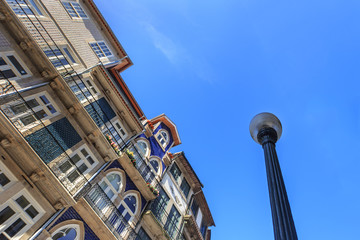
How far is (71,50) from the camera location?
1820 centimetres

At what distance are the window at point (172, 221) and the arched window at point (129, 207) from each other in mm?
3948

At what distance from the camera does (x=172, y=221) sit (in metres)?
22.0

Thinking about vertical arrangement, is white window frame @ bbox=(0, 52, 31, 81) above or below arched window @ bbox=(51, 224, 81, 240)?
above

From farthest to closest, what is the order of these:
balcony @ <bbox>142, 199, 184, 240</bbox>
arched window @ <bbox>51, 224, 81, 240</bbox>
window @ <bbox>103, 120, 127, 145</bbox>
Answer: balcony @ <bbox>142, 199, 184, 240</bbox> → window @ <bbox>103, 120, 127, 145</bbox> → arched window @ <bbox>51, 224, 81, 240</bbox>

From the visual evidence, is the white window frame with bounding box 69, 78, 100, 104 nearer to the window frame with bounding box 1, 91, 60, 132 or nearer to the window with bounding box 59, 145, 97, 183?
the window frame with bounding box 1, 91, 60, 132

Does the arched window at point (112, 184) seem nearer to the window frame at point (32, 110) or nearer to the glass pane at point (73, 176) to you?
the glass pane at point (73, 176)

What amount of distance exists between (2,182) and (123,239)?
859cm

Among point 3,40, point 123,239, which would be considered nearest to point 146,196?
point 123,239

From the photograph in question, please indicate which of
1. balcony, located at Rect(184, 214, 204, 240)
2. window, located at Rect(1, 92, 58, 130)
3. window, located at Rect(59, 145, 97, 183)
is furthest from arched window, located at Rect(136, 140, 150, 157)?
window, located at Rect(1, 92, 58, 130)

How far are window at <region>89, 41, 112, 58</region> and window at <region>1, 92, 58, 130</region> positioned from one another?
926 cm

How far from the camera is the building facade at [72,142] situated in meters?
11.5

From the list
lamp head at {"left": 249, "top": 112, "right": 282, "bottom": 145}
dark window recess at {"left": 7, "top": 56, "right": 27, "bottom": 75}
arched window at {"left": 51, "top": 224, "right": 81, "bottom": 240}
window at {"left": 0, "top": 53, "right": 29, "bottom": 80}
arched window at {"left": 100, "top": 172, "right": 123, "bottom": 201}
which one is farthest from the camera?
arched window at {"left": 100, "top": 172, "right": 123, "bottom": 201}

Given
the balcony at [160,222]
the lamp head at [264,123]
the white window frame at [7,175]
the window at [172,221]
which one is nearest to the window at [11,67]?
the white window frame at [7,175]

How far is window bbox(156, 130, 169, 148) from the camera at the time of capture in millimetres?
26312
